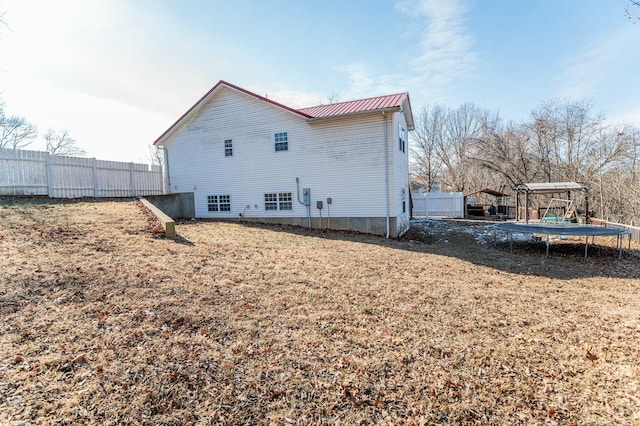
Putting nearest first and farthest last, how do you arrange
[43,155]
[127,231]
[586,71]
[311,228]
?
[127,231], [43,155], [311,228], [586,71]

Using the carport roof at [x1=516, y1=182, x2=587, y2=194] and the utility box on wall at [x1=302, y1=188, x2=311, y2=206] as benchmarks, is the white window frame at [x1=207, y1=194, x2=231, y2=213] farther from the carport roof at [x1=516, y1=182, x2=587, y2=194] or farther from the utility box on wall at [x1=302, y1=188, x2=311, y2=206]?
the carport roof at [x1=516, y1=182, x2=587, y2=194]

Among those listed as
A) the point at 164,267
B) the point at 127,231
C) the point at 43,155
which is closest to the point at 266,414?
the point at 164,267

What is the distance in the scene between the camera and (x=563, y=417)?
8.80 ft

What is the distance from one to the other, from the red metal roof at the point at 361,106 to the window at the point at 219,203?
20.2 feet

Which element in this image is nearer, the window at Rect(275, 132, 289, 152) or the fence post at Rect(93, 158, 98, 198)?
the fence post at Rect(93, 158, 98, 198)

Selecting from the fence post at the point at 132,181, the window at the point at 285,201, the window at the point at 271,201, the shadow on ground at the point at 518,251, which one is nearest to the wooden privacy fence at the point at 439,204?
the shadow on ground at the point at 518,251

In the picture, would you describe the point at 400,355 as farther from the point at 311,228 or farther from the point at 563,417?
the point at 311,228

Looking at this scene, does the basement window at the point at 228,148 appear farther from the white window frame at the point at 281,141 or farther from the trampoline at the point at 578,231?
the trampoline at the point at 578,231

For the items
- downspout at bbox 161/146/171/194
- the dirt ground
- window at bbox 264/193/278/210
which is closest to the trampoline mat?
the dirt ground

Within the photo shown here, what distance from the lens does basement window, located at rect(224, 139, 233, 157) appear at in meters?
15.4

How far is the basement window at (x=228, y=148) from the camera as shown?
15422 mm

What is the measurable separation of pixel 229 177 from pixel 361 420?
564 inches

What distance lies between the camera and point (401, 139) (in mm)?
15055

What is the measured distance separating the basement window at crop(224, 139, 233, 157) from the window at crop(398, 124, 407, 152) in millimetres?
8387
